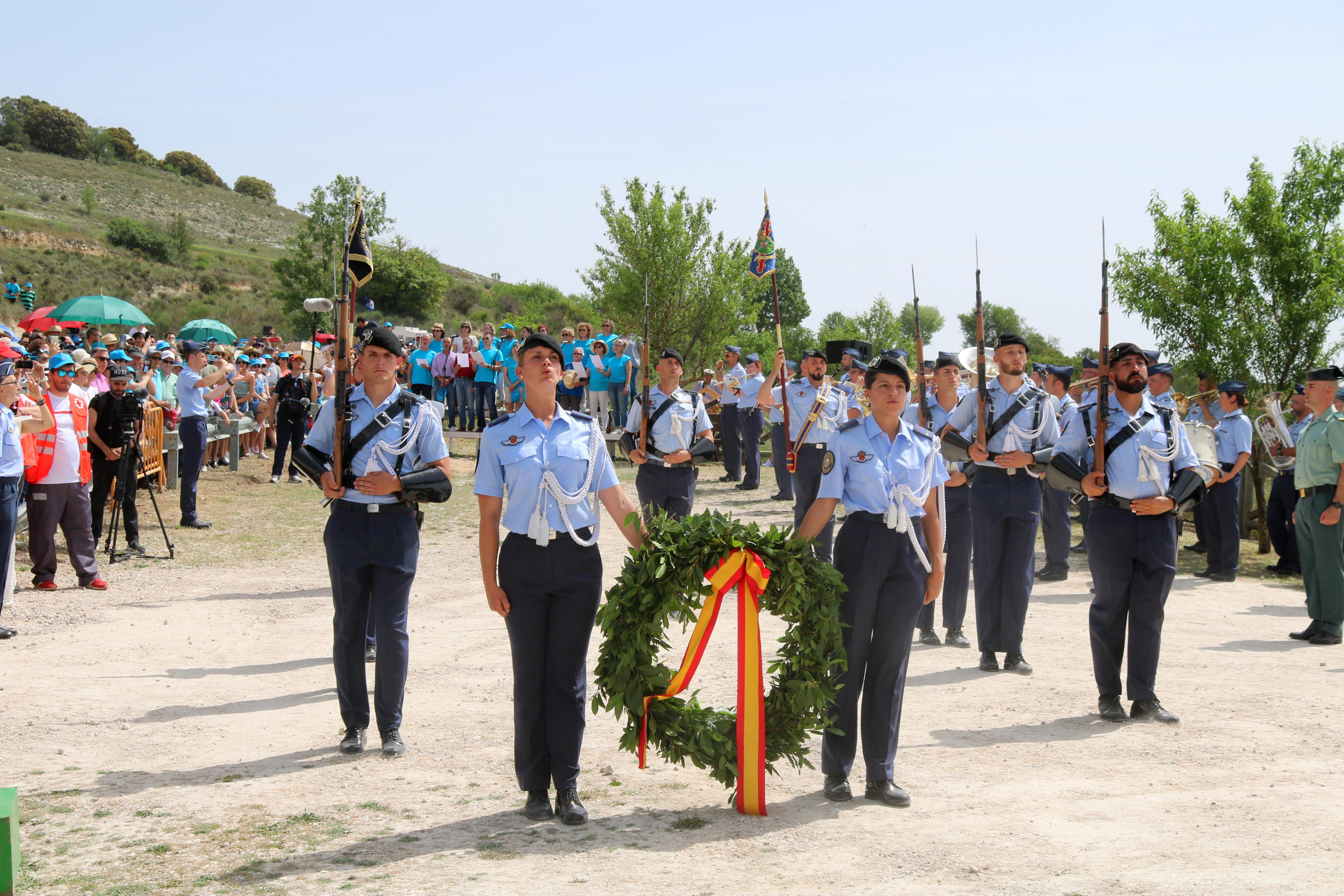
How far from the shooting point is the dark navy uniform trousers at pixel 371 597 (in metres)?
6.23

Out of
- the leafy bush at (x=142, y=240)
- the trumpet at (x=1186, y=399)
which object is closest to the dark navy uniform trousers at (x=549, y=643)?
the trumpet at (x=1186, y=399)

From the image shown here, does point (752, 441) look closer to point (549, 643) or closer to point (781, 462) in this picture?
point (781, 462)

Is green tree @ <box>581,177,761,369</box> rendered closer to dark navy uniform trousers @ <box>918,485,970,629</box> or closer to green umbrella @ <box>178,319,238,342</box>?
green umbrella @ <box>178,319,238,342</box>

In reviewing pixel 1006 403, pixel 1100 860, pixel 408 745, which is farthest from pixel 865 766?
pixel 1006 403

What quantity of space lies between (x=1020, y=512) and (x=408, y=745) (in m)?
4.81

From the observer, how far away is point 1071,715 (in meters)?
7.34

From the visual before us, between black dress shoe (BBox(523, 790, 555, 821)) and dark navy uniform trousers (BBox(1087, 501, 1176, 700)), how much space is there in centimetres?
387

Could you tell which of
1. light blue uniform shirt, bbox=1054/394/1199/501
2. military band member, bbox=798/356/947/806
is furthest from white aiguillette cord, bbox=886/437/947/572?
light blue uniform shirt, bbox=1054/394/1199/501

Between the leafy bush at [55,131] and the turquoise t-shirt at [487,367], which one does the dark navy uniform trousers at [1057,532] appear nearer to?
the turquoise t-shirt at [487,367]

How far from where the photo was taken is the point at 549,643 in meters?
5.31

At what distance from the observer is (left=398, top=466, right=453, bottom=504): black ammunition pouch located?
6.22m

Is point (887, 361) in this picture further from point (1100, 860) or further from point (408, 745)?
point (408, 745)

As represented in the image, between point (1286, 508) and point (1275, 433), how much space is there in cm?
96

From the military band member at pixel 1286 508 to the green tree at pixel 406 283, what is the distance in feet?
158
